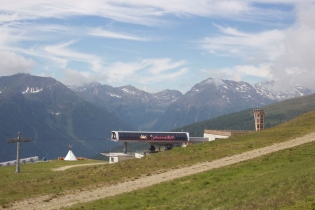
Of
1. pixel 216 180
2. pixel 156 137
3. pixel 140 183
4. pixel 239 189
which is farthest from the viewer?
pixel 156 137

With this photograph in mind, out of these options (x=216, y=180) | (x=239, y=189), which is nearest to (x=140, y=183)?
(x=216, y=180)

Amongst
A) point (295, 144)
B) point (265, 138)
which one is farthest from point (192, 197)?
point (265, 138)

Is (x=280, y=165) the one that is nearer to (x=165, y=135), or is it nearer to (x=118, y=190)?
(x=118, y=190)

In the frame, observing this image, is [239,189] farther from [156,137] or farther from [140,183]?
[156,137]

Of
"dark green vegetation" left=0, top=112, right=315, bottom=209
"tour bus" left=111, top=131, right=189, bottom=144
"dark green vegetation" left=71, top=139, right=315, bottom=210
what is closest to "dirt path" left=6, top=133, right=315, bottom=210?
"dark green vegetation" left=0, top=112, right=315, bottom=209

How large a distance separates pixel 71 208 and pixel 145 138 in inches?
3075

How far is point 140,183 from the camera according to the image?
4138 cm

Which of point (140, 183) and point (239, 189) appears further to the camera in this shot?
point (140, 183)

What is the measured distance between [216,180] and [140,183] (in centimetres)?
762

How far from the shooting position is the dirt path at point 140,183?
3472cm

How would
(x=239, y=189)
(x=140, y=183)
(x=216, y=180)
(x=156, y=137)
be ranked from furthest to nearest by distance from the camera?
(x=156, y=137)
(x=140, y=183)
(x=216, y=180)
(x=239, y=189)

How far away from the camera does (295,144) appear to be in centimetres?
5234

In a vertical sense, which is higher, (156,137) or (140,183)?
(156,137)

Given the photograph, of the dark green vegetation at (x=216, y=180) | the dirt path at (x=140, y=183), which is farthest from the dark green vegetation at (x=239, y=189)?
the dirt path at (x=140, y=183)
